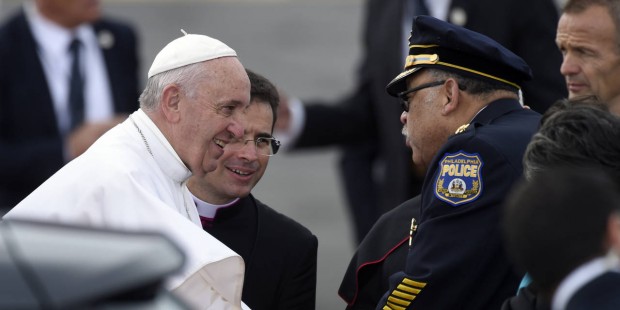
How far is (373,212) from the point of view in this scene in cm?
789

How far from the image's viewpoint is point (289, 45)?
466 inches

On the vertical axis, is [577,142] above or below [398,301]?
above

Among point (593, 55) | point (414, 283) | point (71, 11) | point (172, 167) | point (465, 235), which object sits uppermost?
point (593, 55)

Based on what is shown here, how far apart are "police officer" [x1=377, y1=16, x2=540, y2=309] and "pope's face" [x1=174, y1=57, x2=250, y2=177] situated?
0.57 m

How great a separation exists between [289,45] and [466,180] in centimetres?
775

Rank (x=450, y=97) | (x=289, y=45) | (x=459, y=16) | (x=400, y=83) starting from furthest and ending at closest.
Answer: (x=289, y=45) → (x=459, y=16) → (x=400, y=83) → (x=450, y=97)

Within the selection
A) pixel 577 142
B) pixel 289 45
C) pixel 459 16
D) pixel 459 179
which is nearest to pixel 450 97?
pixel 459 179

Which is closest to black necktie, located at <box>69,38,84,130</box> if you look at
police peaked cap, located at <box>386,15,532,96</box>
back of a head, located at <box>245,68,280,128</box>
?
back of a head, located at <box>245,68,280,128</box>

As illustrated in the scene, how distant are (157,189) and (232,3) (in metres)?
7.96

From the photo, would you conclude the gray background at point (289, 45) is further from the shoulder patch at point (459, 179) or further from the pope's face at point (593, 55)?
the shoulder patch at point (459, 179)

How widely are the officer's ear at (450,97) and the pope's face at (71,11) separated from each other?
144 inches

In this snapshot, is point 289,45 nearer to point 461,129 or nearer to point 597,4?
point 597,4

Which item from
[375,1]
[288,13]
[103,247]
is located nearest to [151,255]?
[103,247]

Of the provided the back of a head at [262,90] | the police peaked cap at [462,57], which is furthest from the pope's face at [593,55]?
the back of a head at [262,90]
